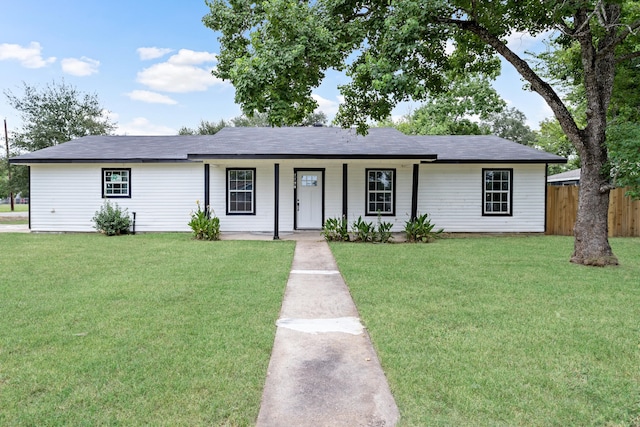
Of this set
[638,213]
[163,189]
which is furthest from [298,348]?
[638,213]

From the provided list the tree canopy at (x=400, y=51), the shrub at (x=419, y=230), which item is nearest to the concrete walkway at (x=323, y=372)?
the tree canopy at (x=400, y=51)

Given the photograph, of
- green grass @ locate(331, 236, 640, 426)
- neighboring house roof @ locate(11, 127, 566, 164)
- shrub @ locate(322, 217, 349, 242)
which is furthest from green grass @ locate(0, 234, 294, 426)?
neighboring house roof @ locate(11, 127, 566, 164)

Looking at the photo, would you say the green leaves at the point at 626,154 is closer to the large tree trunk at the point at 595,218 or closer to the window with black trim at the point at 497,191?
the large tree trunk at the point at 595,218

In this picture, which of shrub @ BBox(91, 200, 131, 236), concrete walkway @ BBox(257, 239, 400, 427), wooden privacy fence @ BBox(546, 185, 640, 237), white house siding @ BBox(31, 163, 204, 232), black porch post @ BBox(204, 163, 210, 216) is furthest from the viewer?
white house siding @ BBox(31, 163, 204, 232)

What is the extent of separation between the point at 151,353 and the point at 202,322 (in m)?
0.80

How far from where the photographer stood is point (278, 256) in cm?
823

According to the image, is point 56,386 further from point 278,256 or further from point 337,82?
point 337,82

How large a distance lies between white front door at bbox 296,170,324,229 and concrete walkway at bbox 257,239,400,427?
26.0ft

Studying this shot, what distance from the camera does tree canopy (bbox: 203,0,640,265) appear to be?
21.7 feet

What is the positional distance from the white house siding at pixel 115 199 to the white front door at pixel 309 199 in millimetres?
3236

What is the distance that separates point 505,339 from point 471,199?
1014 cm

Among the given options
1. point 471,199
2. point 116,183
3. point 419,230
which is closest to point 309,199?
point 419,230

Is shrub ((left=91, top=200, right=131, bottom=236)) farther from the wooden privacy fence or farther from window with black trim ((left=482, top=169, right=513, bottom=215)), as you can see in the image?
the wooden privacy fence

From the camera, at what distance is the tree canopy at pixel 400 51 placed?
261 inches
